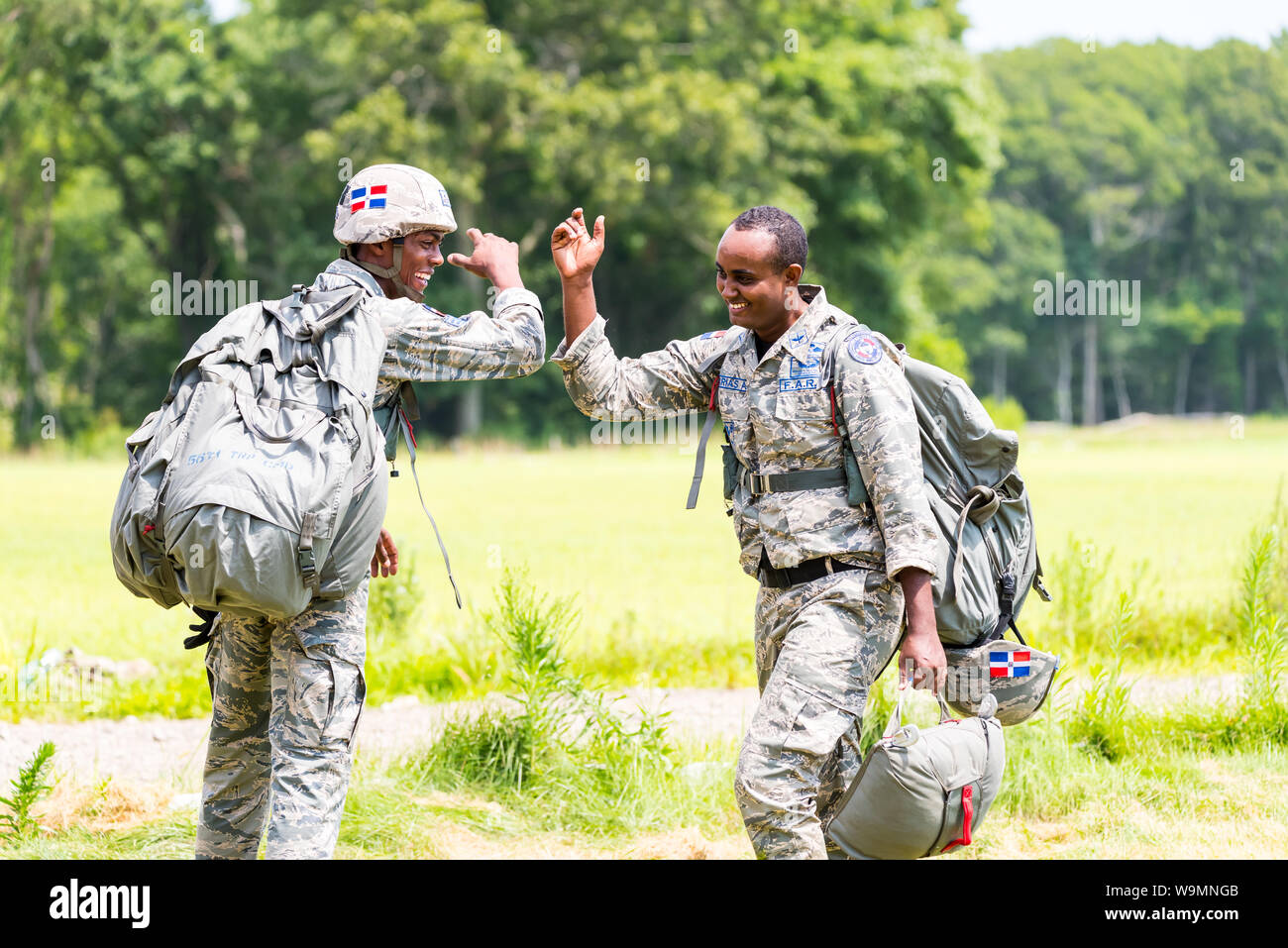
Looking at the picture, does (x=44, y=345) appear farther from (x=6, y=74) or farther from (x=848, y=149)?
(x=848, y=149)

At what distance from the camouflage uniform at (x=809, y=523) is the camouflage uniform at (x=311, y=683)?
1.45 feet

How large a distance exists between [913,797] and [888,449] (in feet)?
3.21

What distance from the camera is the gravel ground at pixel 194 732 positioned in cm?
626

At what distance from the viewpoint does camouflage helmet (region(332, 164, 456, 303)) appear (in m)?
4.09

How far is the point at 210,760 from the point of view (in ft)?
14.0

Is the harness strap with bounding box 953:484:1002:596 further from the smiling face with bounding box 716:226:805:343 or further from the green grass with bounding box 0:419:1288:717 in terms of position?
the green grass with bounding box 0:419:1288:717

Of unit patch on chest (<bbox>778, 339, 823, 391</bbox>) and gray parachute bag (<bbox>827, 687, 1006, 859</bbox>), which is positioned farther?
unit patch on chest (<bbox>778, 339, 823, 391</bbox>)

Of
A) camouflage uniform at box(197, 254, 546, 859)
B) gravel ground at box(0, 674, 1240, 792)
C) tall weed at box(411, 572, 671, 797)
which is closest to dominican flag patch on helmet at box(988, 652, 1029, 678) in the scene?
tall weed at box(411, 572, 671, 797)

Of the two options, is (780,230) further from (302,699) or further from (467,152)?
(467,152)

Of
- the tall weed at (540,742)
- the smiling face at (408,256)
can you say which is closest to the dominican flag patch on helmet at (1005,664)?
the tall weed at (540,742)

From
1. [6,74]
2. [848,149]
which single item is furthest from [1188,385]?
[6,74]

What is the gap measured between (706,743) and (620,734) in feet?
2.15

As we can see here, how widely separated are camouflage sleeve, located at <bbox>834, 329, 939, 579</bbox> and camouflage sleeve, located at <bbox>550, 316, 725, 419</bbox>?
1.72 ft

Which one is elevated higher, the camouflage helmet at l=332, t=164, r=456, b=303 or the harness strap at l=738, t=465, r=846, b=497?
the camouflage helmet at l=332, t=164, r=456, b=303
